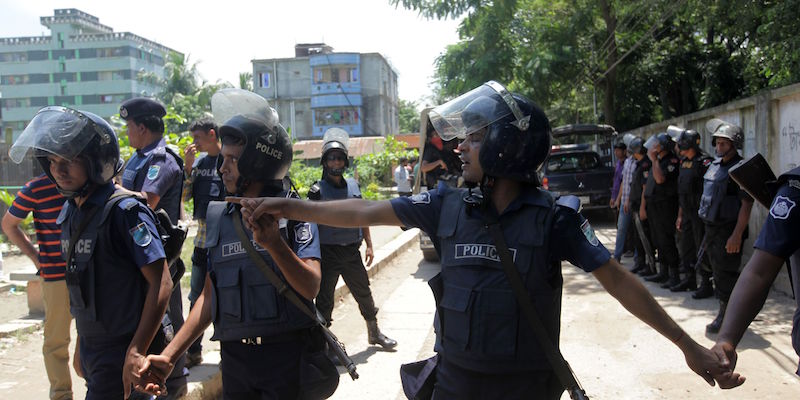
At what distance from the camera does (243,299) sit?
267 centimetres

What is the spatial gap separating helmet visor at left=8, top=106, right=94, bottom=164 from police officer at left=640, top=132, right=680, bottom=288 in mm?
6976

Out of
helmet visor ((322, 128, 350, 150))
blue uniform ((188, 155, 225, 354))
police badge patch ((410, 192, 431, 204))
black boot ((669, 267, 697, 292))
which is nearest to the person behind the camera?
police badge patch ((410, 192, 431, 204))

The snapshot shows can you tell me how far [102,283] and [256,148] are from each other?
3.24ft

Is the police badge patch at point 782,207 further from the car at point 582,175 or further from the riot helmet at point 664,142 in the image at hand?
the car at point 582,175

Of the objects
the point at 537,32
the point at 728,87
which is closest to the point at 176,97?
the point at 537,32

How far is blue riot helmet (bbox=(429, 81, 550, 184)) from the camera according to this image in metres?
2.28

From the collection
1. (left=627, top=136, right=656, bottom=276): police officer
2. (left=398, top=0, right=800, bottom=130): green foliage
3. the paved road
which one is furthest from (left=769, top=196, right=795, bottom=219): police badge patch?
(left=398, top=0, right=800, bottom=130): green foliage

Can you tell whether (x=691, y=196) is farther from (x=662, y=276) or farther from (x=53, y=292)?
(x=53, y=292)

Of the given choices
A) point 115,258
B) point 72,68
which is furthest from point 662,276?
point 72,68

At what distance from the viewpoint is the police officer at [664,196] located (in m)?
7.96

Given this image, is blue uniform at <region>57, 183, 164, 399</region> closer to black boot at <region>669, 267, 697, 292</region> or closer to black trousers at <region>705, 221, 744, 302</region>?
Result: black trousers at <region>705, 221, 744, 302</region>

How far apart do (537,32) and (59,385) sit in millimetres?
16640

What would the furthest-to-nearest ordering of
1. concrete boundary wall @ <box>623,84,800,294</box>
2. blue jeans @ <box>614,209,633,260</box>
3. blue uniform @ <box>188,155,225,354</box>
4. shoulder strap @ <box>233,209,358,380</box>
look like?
blue jeans @ <box>614,209,633,260</box> < concrete boundary wall @ <box>623,84,800,294</box> < blue uniform @ <box>188,155,225,354</box> < shoulder strap @ <box>233,209,358,380</box>

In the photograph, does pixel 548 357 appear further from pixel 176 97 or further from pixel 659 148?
pixel 176 97
